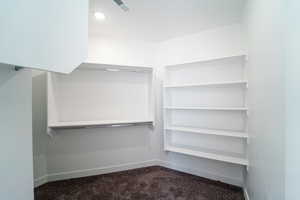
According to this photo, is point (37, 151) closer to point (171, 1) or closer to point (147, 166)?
point (147, 166)

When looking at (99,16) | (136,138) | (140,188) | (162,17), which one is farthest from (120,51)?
(140,188)

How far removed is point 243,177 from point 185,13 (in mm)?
2444

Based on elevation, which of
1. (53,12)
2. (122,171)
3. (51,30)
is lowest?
(122,171)

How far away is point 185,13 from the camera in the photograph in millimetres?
2270

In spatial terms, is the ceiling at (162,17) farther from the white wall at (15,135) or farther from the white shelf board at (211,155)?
the white shelf board at (211,155)

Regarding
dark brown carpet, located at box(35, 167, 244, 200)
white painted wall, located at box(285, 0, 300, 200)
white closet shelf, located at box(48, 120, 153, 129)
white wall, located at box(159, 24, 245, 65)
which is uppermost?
white wall, located at box(159, 24, 245, 65)

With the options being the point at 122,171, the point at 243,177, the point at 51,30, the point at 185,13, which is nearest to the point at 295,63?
the point at 51,30

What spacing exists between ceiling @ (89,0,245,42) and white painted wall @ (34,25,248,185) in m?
0.21

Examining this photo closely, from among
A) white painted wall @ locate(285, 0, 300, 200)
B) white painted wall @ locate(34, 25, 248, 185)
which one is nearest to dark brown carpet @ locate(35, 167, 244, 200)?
white painted wall @ locate(34, 25, 248, 185)

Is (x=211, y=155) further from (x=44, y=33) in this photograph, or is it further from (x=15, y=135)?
(x=44, y=33)

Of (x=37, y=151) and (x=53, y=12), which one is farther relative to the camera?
(x=37, y=151)

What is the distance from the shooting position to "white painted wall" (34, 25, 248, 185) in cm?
270

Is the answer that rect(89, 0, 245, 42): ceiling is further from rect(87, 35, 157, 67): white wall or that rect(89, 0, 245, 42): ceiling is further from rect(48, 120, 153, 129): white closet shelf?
rect(48, 120, 153, 129): white closet shelf

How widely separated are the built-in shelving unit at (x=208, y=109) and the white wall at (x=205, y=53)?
0.16 m
